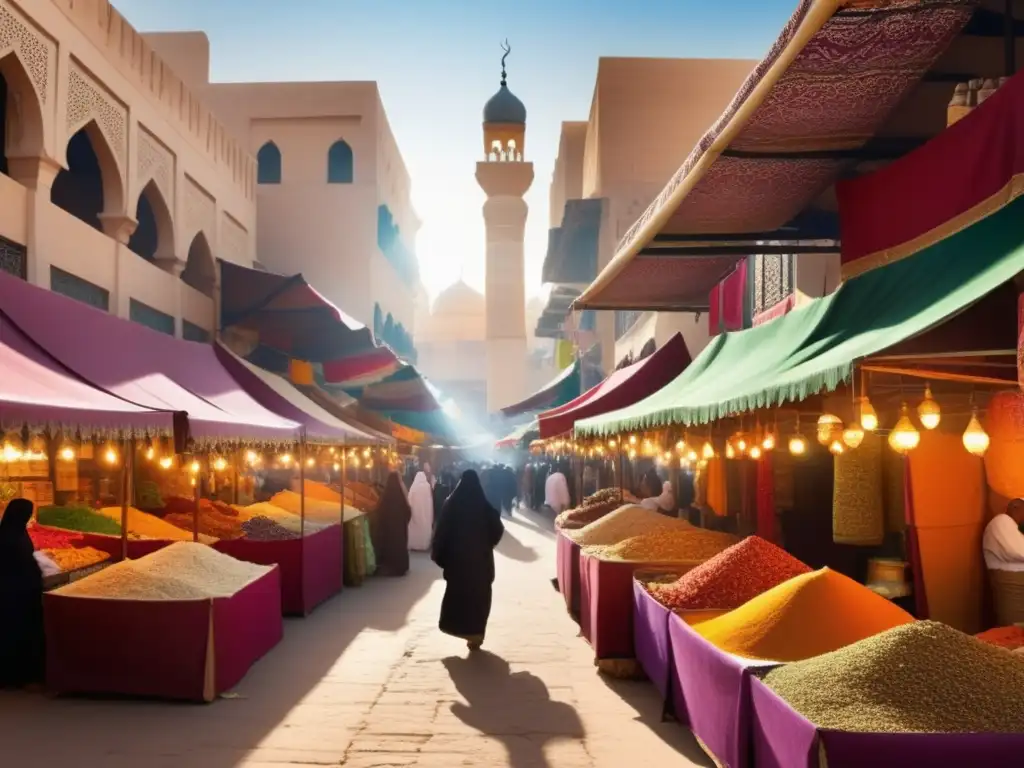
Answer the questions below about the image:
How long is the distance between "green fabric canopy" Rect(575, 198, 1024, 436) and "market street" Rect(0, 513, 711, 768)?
6.12ft

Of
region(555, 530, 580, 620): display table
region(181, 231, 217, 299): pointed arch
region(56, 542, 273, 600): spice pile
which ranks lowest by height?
region(555, 530, 580, 620): display table

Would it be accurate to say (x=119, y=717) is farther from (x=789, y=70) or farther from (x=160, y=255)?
(x=160, y=255)

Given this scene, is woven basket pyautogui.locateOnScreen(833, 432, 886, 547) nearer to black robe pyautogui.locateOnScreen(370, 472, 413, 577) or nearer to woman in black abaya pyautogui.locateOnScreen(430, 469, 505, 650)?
A: woman in black abaya pyautogui.locateOnScreen(430, 469, 505, 650)

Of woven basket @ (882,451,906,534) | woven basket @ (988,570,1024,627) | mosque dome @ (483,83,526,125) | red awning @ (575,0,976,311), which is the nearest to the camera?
red awning @ (575,0,976,311)

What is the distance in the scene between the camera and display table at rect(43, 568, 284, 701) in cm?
616

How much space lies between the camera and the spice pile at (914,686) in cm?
329

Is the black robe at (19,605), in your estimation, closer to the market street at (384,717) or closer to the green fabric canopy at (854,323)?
the market street at (384,717)

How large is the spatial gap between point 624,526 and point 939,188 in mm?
4350

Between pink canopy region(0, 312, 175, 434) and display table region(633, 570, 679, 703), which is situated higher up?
pink canopy region(0, 312, 175, 434)

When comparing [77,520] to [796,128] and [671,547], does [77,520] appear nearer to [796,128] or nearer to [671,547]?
[671,547]

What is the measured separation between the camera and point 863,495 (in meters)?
7.15

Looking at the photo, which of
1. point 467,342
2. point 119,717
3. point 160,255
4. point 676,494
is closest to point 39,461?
point 160,255

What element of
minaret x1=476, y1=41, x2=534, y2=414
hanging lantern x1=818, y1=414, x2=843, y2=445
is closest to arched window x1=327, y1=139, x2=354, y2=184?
minaret x1=476, y1=41, x2=534, y2=414

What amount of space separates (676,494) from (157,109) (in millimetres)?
8728
